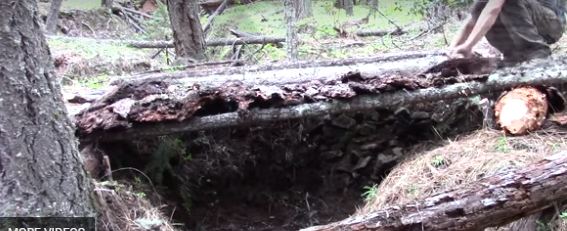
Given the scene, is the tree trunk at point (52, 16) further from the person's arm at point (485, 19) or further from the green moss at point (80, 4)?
the person's arm at point (485, 19)

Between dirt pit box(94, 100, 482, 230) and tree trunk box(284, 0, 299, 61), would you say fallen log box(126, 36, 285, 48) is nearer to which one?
tree trunk box(284, 0, 299, 61)

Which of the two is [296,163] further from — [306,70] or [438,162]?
[438,162]

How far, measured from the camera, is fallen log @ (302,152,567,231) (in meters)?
3.00

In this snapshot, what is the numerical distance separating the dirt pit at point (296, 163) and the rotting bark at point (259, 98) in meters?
0.56

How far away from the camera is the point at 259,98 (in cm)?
416

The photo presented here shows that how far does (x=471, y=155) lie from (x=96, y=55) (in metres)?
6.03

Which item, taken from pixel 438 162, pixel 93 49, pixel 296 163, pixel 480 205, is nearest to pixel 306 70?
pixel 296 163

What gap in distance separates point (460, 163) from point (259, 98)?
1.50 m

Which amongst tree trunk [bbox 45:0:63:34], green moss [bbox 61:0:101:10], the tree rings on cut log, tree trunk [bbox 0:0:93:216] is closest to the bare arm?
the tree rings on cut log

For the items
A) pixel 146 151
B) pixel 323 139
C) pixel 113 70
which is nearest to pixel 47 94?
pixel 146 151

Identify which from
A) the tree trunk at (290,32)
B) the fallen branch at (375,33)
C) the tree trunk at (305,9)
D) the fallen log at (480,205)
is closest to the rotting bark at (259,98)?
the fallen log at (480,205)

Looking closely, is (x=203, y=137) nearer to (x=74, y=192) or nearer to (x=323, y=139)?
(x=323, y=139)

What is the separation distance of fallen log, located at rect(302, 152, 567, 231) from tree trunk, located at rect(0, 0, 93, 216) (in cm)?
135

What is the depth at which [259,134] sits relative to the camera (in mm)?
5004
